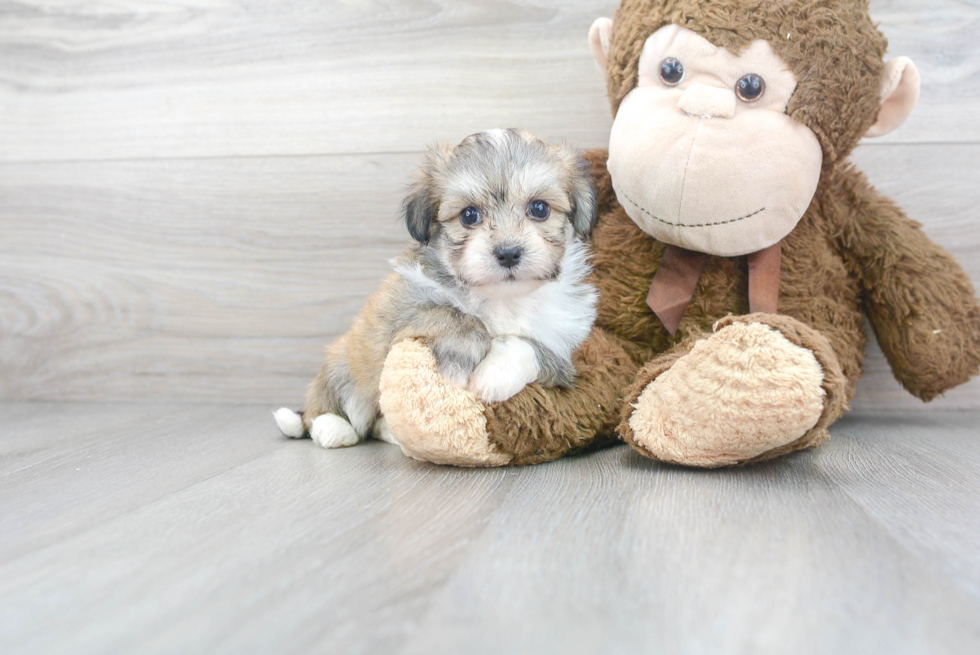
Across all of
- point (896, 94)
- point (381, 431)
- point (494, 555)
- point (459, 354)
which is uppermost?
point (896, 94)

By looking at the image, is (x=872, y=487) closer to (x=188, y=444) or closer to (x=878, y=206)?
(x=878, y=206)

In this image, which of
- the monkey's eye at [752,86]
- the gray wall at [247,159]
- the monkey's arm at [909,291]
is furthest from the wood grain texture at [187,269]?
the monkey's arm at [909,291]

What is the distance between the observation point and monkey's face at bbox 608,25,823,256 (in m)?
1.39

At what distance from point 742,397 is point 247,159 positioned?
1.61m

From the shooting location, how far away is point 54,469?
153 cm

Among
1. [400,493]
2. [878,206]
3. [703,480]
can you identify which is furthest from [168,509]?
[878,206]

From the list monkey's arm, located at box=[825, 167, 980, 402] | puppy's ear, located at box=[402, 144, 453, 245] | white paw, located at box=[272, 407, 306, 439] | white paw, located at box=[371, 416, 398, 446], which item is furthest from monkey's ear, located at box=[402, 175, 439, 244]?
monkey's arm, located at box=[825, 167, 980, 402]

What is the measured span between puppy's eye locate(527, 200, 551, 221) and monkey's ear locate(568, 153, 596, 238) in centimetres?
8

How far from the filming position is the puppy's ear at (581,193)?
1.55m

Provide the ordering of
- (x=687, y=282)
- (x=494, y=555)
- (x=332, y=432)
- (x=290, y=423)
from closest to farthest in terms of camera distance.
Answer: (x=494, y=555) < (x=687, y=282) < (x=332, y=432) < (x=290, y=423)

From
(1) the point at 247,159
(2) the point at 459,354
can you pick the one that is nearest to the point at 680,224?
(2) the point at 459,354

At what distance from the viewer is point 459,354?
142cm

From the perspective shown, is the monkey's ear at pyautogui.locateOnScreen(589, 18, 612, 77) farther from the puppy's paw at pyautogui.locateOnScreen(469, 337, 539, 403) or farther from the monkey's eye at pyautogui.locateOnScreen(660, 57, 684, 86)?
the puppy's paw at pyautogui.locateOnScreen(469, 337, 539, 403)

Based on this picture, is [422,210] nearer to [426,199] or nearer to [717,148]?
[426,199]
